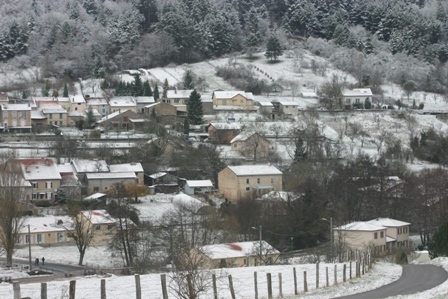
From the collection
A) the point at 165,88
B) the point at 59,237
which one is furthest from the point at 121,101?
the point at 59,237

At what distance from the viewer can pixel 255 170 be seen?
50.2 meters

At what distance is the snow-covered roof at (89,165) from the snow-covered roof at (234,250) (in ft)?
62.4

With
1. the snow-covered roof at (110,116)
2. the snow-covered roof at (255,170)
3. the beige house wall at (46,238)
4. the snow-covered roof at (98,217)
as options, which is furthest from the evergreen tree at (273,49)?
the beige house wall at (46,238)

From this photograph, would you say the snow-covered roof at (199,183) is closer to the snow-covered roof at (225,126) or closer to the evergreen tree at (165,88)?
Result: the snow-covered roof at (225,126)

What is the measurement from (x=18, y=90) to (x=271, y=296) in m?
59.4

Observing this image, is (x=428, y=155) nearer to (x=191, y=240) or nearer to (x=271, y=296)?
(x=191, y=240)

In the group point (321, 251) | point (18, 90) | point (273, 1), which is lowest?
point (321, 251)

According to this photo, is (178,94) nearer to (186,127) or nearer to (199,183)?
(186,127)

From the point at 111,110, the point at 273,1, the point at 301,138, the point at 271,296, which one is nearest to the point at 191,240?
the point at 271,296

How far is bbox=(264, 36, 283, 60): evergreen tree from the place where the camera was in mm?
84750

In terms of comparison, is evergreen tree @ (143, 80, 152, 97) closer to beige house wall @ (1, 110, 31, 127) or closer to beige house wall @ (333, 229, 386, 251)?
beige house wall @ (1, 110, 31, 127)

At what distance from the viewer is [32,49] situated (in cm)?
8588

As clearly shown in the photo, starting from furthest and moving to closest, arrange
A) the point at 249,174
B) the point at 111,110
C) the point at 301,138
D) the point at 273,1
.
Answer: the point at 273,1, the point at 111,110, the point at 301,138, the point at 249,174

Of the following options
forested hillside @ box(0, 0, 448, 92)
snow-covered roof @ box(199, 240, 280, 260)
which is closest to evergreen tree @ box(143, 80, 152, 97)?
forested hillside @ box(0, 0, 448, 92)
